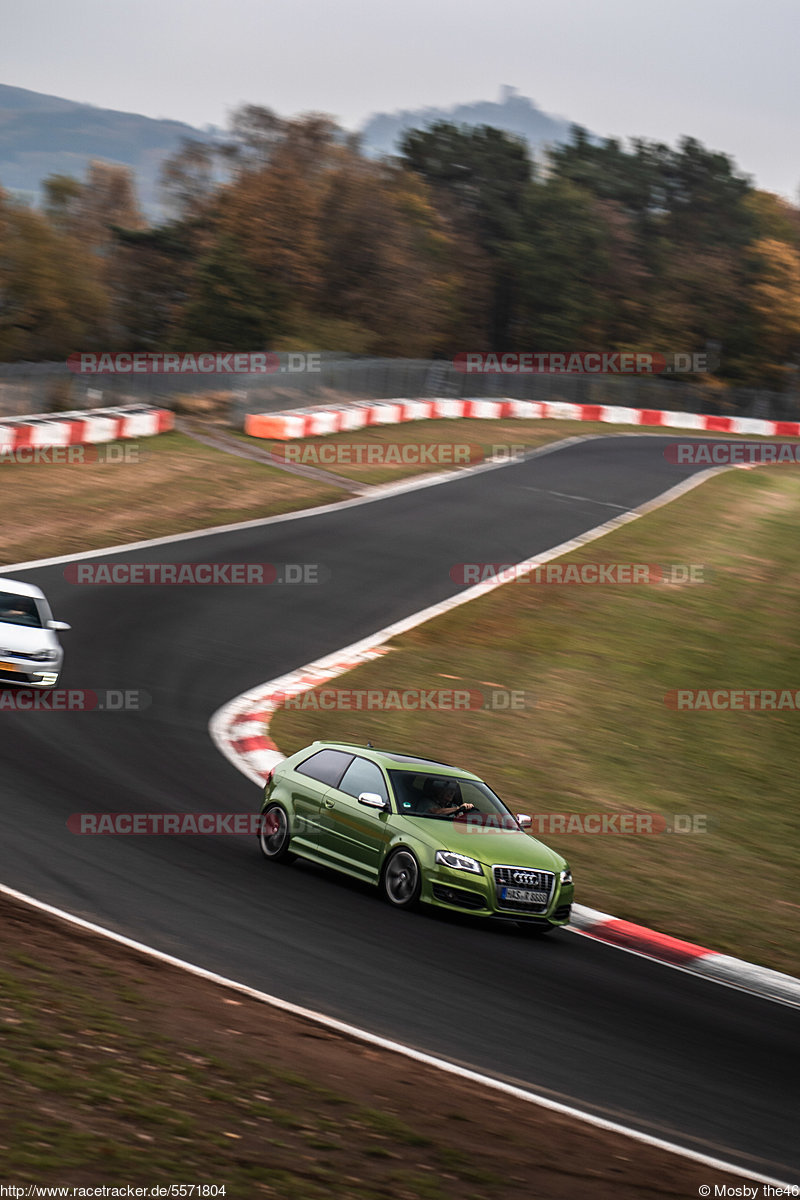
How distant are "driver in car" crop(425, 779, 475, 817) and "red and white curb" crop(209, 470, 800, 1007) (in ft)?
4.70

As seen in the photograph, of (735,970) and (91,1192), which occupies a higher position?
(91,1192)

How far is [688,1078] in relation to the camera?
26.2ft

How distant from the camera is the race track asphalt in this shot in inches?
306

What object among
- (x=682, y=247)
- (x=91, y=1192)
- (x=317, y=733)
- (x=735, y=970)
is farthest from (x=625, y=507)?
(x=682, y=247)

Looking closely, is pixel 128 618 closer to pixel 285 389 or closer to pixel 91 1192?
pixel 91 1192

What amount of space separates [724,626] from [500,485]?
1387cm
